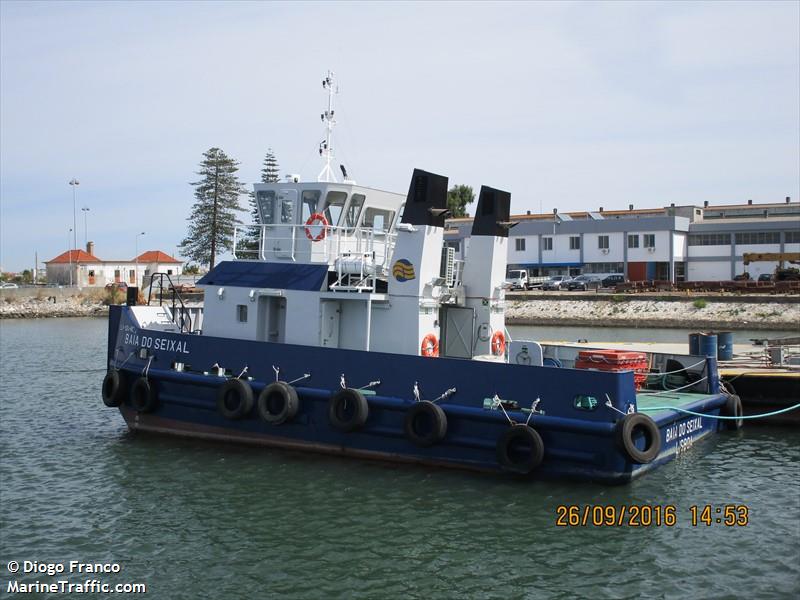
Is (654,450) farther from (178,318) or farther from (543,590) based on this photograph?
(178,318)

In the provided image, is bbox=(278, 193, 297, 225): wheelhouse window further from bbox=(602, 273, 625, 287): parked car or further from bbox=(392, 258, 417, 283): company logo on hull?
bbox=(602, 273, 625, 287): parked car

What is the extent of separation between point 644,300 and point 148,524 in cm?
3539

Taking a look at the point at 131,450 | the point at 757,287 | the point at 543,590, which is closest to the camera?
the point at 543,590

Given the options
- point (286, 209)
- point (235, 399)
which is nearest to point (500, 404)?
point (235, 399)

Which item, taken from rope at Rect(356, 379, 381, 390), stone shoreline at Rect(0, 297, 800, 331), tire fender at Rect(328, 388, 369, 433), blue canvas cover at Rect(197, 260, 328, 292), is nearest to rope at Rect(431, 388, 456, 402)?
rope at Rect(356, 379, 381, 390)

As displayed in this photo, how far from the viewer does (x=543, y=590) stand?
23.8 ft

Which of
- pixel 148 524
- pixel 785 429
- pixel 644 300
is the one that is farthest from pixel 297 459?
pixel 644 300

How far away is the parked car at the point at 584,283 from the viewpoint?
156ft

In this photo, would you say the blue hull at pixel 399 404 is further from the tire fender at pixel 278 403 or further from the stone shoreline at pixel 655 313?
the stone shoreline at pixel 655 313

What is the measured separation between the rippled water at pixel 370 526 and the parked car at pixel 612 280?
Result: 121ft

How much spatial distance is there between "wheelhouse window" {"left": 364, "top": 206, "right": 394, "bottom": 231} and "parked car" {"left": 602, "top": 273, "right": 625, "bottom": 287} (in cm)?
3763

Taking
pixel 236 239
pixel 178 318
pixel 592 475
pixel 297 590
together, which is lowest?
pixel 297 590

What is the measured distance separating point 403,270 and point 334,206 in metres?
1.89

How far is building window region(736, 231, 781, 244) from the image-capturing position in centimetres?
5000
